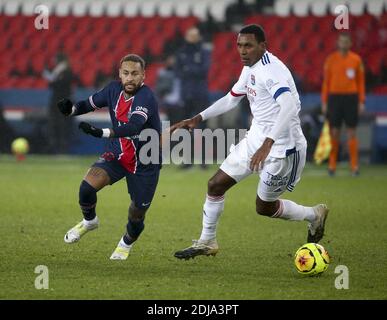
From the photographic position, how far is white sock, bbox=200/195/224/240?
8977mm

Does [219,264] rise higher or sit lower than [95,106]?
lower

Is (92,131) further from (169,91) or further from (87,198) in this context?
(169,91)

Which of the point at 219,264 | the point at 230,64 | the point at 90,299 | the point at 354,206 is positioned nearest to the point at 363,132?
the point at 230,64

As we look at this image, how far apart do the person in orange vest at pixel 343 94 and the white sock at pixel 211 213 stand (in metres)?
8.12

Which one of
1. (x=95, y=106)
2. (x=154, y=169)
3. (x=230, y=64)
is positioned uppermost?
(x=230, y=64)

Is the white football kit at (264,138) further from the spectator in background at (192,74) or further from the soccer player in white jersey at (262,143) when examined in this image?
the spectator in background at (192,74)

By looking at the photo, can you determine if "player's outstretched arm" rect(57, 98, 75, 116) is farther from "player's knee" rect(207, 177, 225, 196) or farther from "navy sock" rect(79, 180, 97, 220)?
"player's knee" rect(207, 177, 225, 196)

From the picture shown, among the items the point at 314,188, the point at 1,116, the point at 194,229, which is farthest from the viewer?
the point at 1,116

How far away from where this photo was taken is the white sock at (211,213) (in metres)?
8.98

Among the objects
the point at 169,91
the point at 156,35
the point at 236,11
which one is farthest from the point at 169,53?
the point at 169,91

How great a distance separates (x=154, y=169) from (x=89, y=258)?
101 centimetres

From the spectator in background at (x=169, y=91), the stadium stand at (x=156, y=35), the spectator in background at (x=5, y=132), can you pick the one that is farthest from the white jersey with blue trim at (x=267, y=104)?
the spectator in background at (x=5, y=132)

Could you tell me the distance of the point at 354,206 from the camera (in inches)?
523

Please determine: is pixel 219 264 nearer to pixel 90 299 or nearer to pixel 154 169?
pixel 154 169
